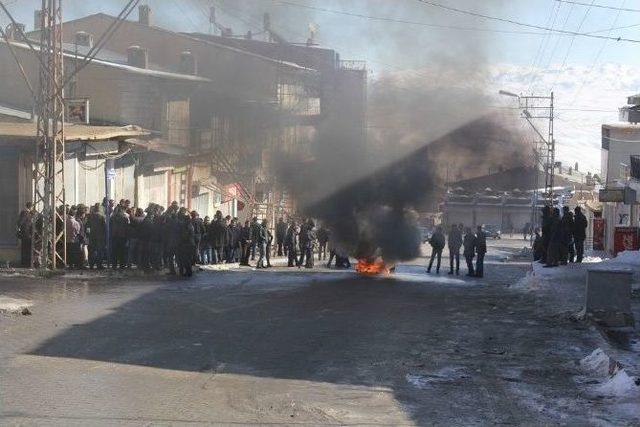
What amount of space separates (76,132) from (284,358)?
46.8 ft

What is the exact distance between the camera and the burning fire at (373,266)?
25.2 m

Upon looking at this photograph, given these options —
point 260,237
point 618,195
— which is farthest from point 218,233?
point 618,195

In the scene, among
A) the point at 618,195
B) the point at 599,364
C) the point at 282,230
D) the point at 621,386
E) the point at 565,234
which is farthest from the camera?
the point at 618,195

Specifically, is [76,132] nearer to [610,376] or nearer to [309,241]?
[309,241]

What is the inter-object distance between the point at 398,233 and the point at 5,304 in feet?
41.9

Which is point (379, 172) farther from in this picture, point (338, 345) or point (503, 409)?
point (503, 409)

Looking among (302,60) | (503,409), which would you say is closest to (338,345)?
(503,409)

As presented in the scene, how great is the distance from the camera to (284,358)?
37.4 ft

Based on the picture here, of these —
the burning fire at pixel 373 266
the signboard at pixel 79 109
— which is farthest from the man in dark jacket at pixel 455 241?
the signboard at pixel 79 109

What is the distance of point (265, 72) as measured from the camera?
44625 mm

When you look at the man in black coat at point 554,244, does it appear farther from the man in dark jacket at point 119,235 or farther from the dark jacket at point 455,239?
the man in dark jacket at point 119,235

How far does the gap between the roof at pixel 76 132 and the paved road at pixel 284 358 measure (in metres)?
4.72

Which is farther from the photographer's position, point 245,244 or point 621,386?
point 245,244

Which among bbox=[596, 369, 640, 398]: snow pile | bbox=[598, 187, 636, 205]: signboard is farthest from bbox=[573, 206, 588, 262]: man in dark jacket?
bbox=[598, 187, 636, 205]: signboard
